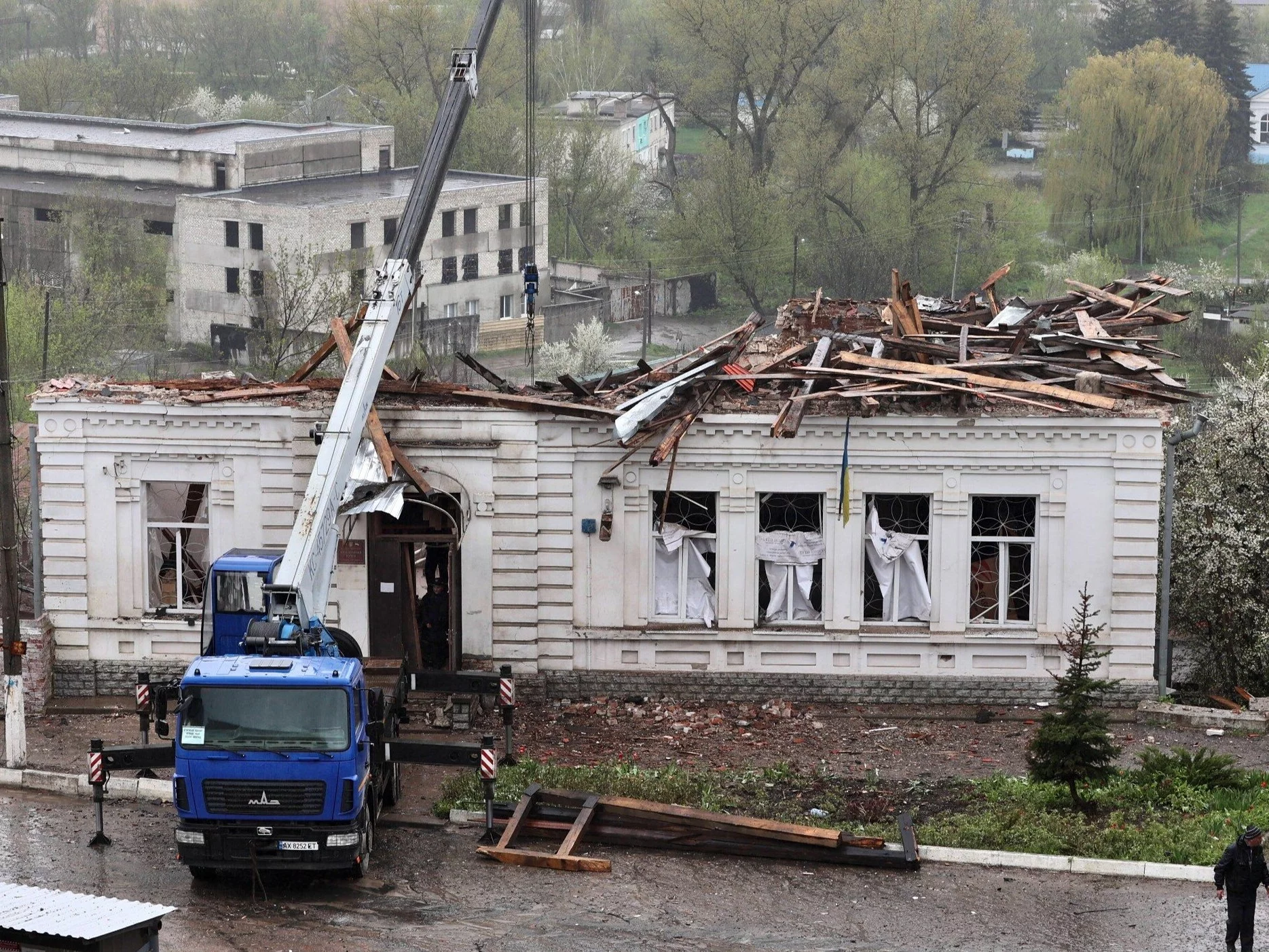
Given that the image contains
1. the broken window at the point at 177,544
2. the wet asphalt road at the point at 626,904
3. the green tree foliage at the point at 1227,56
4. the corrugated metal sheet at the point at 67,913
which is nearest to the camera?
the corrugated metal sheet at the point at 67,913

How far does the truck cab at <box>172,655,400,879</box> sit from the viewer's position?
16.5 meters

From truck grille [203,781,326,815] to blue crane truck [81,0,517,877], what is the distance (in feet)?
0.04

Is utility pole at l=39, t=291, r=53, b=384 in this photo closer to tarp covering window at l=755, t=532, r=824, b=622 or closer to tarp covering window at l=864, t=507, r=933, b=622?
tarp covering window at l=755, t=532, r=824, b=622

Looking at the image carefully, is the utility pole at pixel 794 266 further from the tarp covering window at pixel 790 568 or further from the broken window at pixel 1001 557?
the tarp covering window at pixel 790 568

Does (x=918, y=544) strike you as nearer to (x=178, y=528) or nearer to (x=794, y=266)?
(x=178, y=528)

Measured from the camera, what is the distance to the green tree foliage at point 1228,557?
26.1 m

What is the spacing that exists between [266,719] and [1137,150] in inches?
3963

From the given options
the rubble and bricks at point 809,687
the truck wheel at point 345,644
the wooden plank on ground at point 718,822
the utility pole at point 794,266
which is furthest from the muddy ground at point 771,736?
the utility pole at point 794,266

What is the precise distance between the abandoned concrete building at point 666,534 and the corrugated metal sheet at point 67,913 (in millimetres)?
11322

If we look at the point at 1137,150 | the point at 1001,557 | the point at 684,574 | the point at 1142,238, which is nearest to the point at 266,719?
the point at 684,574

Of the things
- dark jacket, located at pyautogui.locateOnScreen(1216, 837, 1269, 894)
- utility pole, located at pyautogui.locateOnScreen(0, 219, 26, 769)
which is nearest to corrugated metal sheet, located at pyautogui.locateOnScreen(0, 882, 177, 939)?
utility pole, located at pyautogui.locateOnScreen(0, 219, 26, 769)

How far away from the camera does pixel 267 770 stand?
1648 centimetres

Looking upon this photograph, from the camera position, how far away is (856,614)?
80.3 ft

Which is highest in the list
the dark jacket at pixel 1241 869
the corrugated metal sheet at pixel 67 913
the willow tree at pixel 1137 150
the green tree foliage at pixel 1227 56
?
the green tree foliage at pixel 1227 56
